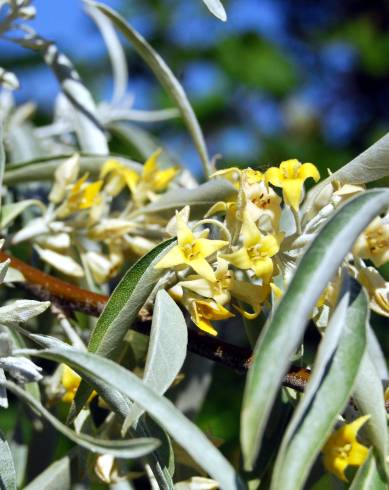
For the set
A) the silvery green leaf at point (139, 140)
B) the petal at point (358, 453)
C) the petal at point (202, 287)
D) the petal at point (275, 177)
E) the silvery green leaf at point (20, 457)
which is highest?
the petal at point (275, 177)

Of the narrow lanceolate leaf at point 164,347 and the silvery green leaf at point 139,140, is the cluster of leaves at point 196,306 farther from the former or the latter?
the silvery green leaf at point 139,140

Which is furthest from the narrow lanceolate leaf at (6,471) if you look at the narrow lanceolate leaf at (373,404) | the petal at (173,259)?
the narrow lanceolate leaf at (373,404)

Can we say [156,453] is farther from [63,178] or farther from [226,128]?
[226,128]

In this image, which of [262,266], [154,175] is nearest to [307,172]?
[262,266]

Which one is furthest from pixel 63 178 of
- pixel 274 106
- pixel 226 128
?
pixel 274 106

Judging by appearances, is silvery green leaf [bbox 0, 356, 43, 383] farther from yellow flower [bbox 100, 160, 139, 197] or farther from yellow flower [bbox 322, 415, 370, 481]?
yellow flower [bbox 100, 160, 139, 197]

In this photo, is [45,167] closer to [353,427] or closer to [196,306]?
[196,306]
